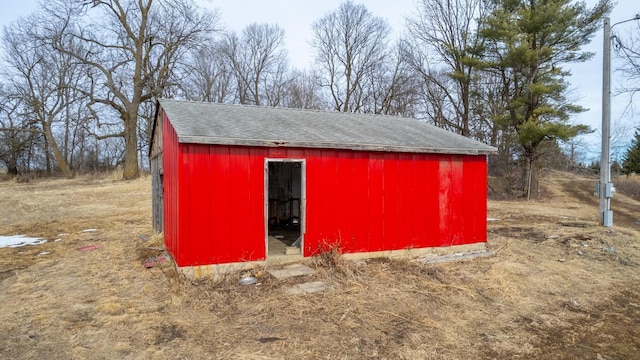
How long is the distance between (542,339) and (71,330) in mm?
5087

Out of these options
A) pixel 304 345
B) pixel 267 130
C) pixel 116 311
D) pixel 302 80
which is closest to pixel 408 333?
pixel 304 345

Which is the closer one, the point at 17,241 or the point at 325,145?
the point at 325,145

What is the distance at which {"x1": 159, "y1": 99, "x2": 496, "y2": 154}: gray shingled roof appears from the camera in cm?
621

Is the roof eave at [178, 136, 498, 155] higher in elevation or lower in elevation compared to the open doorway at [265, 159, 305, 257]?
higher

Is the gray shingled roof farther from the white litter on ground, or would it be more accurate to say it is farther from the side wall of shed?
the white litter on ground

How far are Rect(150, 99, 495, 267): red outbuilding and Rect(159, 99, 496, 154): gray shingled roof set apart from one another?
1.0 inches

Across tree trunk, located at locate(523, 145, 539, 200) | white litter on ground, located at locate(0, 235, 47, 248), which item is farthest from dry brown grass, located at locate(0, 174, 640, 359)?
tree trunk, located at locate(523, 145, 539, 200)

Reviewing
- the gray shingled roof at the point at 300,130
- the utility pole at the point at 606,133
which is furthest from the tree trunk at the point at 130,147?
the utility pole at the point at 606,133

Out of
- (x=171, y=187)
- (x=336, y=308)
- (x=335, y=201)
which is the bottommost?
(x=336, y=308)

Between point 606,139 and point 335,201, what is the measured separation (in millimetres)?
8538

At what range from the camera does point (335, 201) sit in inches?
275

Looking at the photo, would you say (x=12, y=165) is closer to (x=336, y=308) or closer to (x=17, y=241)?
(x=17, y=241)

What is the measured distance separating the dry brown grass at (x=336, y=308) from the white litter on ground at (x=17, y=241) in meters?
0.65

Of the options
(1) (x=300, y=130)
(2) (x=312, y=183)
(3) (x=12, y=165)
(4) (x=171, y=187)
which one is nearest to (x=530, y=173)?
(1) (x=300, y=130)
